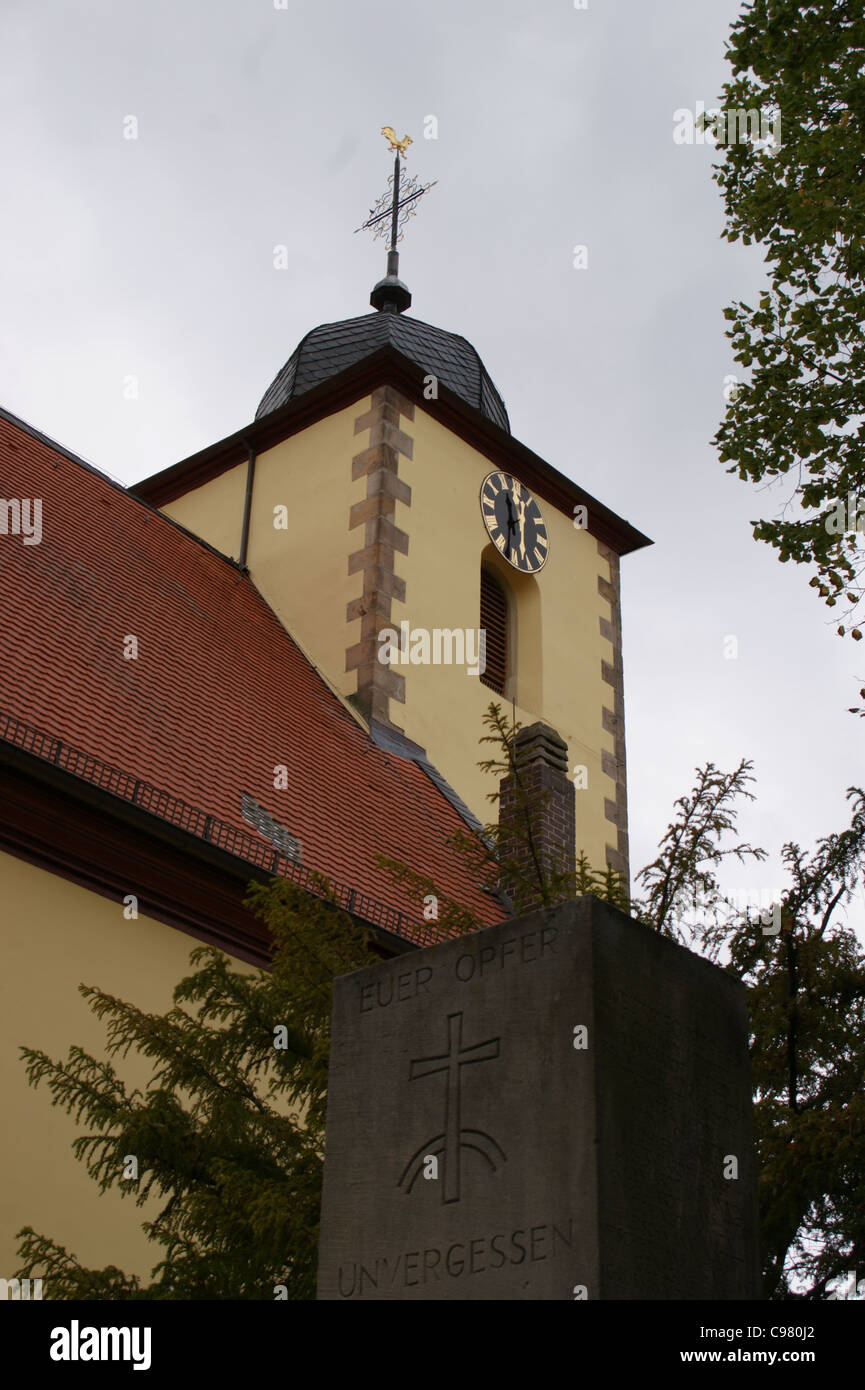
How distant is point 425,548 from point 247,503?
92.3 inches

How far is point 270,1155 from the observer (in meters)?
6.26

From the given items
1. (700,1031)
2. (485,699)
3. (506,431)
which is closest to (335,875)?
(485,699)

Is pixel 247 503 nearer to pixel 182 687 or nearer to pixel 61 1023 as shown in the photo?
pixel 182 687

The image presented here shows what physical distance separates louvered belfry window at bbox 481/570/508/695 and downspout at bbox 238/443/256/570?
2.56 meters

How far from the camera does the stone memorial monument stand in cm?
398

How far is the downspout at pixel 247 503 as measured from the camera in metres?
17.8

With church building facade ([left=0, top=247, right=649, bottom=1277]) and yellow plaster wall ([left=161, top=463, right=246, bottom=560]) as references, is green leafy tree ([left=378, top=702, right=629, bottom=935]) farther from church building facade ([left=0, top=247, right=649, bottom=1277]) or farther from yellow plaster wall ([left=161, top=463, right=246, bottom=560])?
yellow plaster wall ([left=161, top=463, right=246, bottom=560])

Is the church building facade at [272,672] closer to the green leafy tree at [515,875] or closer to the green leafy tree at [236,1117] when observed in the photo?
the green leafy tree at [515,875]

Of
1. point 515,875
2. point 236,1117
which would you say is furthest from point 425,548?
point 236,1117

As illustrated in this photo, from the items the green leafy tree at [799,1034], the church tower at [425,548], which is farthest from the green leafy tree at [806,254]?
the church tower at [425,548]

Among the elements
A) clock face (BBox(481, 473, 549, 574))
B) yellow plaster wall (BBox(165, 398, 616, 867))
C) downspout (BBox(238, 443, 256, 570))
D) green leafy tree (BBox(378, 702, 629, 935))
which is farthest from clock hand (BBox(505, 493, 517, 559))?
green leafy tree (BBox(378, 702, 629, 935))

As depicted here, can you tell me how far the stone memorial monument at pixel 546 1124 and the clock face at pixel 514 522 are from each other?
13.9 metres
